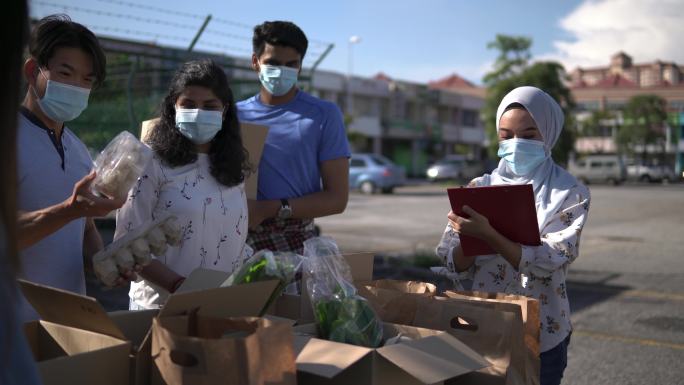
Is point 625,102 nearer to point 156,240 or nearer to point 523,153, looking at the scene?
point 523,153

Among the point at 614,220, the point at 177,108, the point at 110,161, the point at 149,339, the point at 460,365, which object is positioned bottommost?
the point at 614,220

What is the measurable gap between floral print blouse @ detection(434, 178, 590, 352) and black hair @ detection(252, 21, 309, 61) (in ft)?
3.74

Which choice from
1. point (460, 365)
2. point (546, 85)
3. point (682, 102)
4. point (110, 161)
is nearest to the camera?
point (460, 365)

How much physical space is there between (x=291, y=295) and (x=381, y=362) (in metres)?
0.55

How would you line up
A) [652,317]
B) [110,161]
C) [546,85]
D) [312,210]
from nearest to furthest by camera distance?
[110,161] < [312,210] < [652,317] < [546,85]

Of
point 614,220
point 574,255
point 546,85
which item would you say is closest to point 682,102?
point 546,85

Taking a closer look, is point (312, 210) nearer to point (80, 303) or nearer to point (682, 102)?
point (80, 303)

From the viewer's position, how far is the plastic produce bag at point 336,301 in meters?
1.96

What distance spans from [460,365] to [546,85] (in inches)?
1603

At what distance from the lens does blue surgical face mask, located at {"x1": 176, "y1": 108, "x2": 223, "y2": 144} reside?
2.66 m

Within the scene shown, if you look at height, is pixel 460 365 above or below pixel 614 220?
above

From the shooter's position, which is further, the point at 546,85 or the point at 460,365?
the point at 546,85

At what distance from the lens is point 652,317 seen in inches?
275

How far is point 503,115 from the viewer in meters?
2.91
